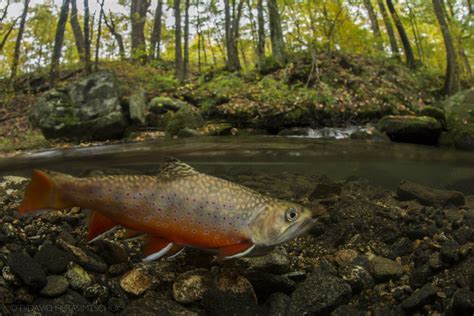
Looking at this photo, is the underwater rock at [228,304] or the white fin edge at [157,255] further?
the underwater rock at [228,304]

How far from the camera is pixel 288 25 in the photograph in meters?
21.2

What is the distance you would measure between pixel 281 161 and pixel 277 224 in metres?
5.66

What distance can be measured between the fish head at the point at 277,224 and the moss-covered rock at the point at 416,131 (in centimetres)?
1069

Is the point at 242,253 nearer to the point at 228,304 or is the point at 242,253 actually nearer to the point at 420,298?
the point at 228,304

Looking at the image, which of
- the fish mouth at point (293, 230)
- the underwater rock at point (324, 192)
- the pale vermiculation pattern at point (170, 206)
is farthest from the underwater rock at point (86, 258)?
the underwater rock at point (324, 192)

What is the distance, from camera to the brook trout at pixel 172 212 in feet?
6.89

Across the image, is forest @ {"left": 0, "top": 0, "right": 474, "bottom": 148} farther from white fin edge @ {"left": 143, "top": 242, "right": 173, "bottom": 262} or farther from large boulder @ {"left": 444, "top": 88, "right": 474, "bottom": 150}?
white fin edge @ {"left": 143, "top": 242, "right": 173, "bottom": 262}

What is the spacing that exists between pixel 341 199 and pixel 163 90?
13.7 meters

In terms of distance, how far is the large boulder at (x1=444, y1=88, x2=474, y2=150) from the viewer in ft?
36.7

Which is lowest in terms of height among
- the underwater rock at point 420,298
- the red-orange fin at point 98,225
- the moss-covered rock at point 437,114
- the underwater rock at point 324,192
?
the underwater rock at point 420,298

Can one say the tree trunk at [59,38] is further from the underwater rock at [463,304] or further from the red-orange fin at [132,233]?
the underwater rock at [463,304]

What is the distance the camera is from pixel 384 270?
3.16m

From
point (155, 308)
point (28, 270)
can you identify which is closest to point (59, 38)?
point (28, 270)

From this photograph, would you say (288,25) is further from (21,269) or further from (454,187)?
(21,269)
